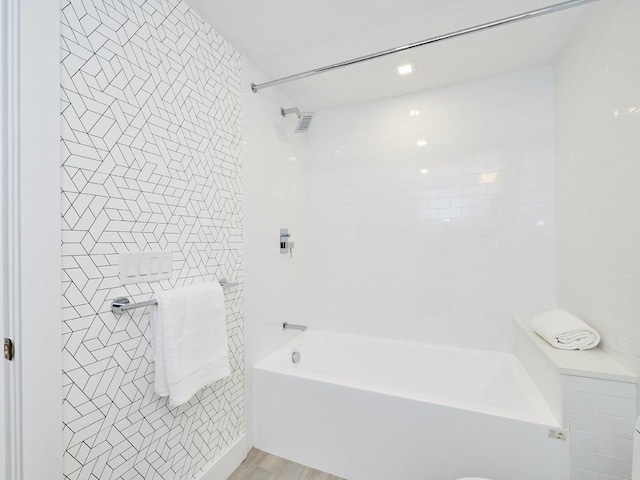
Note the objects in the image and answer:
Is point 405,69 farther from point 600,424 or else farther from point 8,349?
point 8,349

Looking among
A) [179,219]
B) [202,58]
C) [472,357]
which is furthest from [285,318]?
[202,58]

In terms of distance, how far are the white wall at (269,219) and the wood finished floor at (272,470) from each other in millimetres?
180

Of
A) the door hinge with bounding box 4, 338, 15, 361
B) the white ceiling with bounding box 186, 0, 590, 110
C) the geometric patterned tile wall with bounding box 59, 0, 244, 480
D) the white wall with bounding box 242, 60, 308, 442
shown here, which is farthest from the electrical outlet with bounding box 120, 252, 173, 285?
the white ceiling with bounding box 186, 0, 590, 110

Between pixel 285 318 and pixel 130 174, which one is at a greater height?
pixel 130 174

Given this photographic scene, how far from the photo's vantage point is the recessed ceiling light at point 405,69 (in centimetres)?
204

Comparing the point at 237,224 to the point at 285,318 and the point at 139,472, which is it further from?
the point at 139,472

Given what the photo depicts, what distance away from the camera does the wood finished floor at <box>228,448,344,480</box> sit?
174 centimetres

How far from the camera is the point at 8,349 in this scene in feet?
2.87

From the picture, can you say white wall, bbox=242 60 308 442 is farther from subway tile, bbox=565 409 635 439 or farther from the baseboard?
subway tile, bbox=565 409 635 439

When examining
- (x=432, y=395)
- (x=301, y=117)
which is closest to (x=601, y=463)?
(x=432, y=395)

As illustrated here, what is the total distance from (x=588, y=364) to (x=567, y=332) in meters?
0.22

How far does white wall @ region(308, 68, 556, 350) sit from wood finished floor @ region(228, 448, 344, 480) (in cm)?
109

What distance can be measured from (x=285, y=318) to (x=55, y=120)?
1857mm

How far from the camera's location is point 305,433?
1.84m
